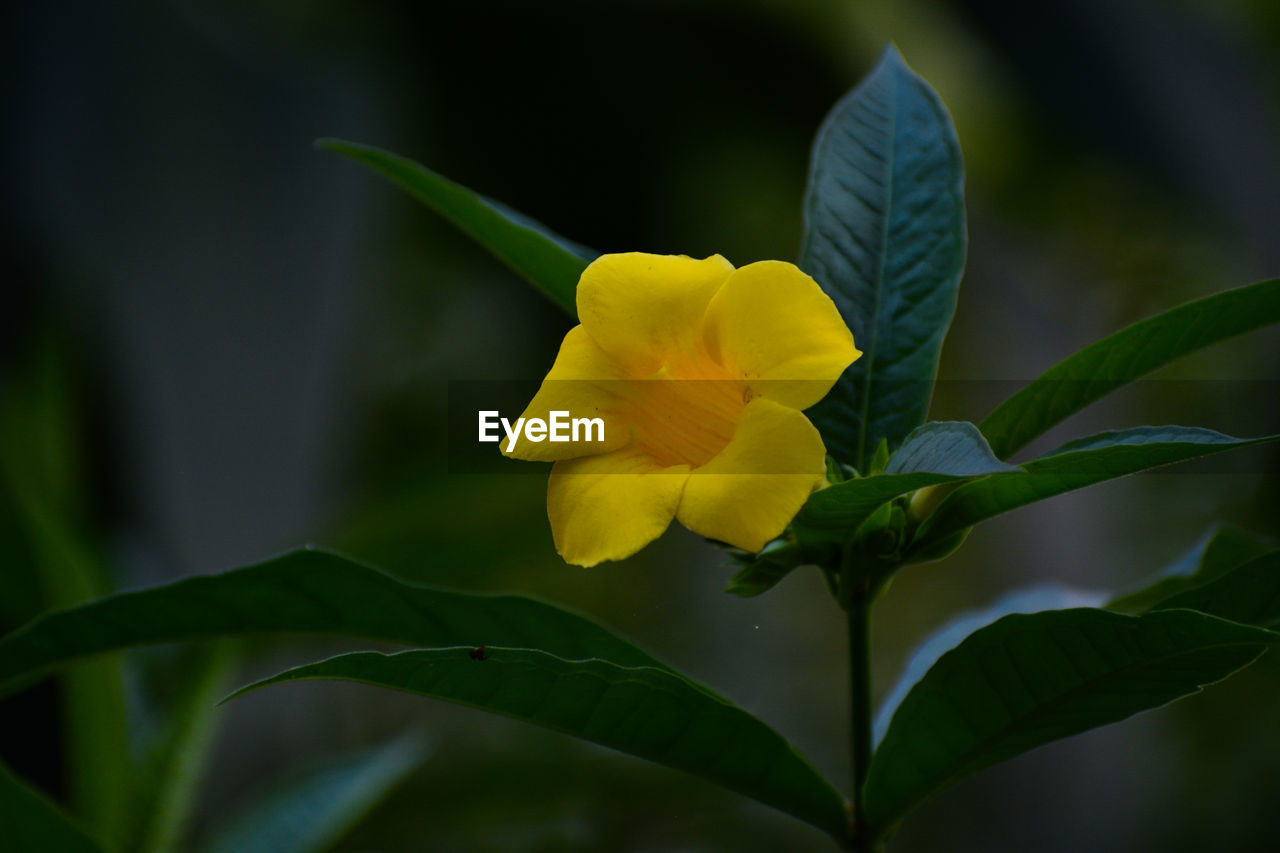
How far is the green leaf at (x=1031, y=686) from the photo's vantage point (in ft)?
1.27

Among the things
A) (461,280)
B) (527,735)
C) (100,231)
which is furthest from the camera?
(461,280)

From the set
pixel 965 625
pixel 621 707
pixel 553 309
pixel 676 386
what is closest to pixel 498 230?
pixel 676 386

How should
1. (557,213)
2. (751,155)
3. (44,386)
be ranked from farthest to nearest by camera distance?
(751,155)
(557,213)
(44,386)

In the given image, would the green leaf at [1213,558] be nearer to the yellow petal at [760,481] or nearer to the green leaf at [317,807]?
the yellow petal at [760,481]

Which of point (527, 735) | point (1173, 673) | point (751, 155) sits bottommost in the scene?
point (527, 735)

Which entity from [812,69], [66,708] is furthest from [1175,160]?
[66,708]

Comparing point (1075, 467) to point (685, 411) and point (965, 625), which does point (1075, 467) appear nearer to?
point (685, 411)

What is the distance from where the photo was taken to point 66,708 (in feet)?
2.99

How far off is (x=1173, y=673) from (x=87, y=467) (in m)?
2.12

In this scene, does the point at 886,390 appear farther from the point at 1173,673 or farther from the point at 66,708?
the point at 66,708

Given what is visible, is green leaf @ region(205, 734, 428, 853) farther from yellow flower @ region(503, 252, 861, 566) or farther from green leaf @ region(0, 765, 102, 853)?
yellow flower @ region(503, 252, 861, 566)

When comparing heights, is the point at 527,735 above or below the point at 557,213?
below

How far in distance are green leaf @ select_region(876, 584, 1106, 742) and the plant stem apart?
8 cm

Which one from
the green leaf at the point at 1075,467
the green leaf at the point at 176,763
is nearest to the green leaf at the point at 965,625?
the green leaf at the point at 1075,467
